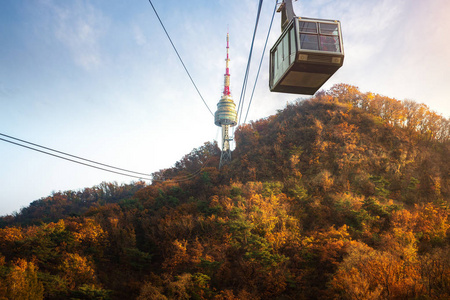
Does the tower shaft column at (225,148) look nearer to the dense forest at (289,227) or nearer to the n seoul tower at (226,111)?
the n seoul tower at (226,111)

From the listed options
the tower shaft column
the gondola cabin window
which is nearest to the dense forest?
the tower shaft column

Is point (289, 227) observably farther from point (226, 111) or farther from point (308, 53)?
point (226, 111)

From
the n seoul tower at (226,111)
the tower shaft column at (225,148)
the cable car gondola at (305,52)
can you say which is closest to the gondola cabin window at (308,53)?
the cable car gondola at (305,52)

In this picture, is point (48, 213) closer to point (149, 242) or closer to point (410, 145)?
point (149, 242)

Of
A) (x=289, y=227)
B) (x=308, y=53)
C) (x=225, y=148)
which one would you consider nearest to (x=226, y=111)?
(x=225, y=148)

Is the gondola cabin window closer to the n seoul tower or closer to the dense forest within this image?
the dense forest

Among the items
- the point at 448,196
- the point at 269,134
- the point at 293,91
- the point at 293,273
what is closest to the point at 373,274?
the point at 293,273
